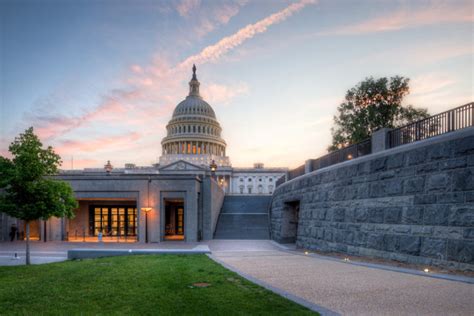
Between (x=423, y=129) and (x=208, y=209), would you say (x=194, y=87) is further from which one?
(x=423, y=129)

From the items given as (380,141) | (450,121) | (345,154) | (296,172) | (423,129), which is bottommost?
(296,172)

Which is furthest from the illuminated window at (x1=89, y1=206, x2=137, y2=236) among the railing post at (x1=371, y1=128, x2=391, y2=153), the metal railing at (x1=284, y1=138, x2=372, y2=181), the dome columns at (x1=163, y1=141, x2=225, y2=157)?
the dome columns at (x1=163, y1=141, x2=225, y2=157)

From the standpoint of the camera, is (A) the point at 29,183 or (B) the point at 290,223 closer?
(A) the point at 29,183

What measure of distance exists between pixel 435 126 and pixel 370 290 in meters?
8.09

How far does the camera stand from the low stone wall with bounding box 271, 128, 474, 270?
11281 millimetres

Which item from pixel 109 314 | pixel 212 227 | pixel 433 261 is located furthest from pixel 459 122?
pixel 212 227

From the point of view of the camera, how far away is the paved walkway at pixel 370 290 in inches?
285

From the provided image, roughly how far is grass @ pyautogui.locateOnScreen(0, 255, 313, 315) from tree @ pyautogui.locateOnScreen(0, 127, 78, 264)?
4715mm

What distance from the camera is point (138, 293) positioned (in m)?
8.75

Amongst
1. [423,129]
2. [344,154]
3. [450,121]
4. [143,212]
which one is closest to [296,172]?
[344,154]

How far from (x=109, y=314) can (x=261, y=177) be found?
4891 inches

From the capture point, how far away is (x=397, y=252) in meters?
13.5

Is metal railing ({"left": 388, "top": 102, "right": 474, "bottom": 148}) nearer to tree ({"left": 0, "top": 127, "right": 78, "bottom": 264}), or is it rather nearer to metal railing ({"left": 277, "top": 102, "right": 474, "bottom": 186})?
metal railing ({"left": 277, "top": 102, "right": 474, "bottom": 186})

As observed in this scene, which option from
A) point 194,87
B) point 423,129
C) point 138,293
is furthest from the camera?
point 194,87
